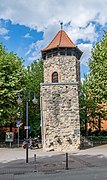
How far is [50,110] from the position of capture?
26.3 metres

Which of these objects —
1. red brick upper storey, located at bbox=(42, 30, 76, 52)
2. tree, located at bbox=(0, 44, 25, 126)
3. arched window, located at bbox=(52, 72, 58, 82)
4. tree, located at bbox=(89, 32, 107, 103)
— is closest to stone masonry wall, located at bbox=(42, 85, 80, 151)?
tree, located at bbox=(89, 32, 107, 103)

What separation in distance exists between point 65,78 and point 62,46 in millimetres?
3848

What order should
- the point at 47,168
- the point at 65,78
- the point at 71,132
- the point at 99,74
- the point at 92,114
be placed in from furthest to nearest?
the point at 92,114 < the point at 65,78 < the point at 99,74 < the point at 71,132 < the point at 47,168

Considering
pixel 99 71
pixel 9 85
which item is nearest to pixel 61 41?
pixel 99 71

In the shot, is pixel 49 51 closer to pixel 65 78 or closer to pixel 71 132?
pixel 65 78

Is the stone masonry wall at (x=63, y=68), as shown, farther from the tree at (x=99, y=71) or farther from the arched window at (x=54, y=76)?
the tree at (x=99, y=71)

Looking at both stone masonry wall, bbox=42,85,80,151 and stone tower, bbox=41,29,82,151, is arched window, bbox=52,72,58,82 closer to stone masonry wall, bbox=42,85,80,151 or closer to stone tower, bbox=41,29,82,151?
stone tower, bbox=41,29,82,151

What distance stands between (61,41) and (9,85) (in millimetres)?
9222

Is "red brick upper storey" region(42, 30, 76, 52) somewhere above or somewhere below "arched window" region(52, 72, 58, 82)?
above

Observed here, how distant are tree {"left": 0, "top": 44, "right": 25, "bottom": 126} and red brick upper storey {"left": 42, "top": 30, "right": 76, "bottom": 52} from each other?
16.3 feet

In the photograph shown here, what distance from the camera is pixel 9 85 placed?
97.2 ft

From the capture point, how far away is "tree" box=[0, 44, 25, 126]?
2938 centimetres

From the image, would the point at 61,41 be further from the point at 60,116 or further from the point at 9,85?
the point at 60,116

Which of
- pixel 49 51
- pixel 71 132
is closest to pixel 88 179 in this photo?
pixel 71 132
